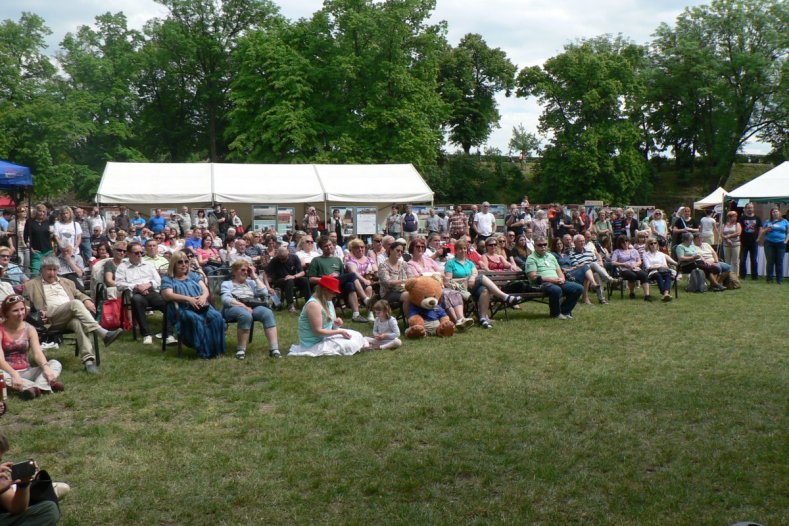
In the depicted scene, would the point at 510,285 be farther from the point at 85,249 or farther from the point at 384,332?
the point at 85,249

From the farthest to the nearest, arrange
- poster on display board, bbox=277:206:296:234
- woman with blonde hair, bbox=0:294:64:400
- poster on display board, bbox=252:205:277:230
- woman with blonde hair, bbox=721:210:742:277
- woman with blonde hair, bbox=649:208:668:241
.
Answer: poster on display board, bbox=277:206:296:234 < poster on display board, bbox=252:205:277:230 < woman with blonde hair, bbox=649:208:668:241 < woman with blonde hair, bbox=721:210:742:277 < woman with blonde hair, bbox=0:294:64:400

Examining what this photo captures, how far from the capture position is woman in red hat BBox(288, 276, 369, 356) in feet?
25.7

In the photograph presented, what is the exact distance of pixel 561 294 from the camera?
34.1 feet

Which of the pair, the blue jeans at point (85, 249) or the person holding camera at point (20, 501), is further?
the blue jeans at point (85, 249)

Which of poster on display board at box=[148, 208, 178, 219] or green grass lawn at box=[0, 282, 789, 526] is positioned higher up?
poster on display board at box=[148, 208, 178, 219]

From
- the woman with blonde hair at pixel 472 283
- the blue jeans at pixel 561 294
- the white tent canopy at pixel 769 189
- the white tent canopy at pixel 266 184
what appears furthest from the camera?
the white tent canopy at pixel 266 184

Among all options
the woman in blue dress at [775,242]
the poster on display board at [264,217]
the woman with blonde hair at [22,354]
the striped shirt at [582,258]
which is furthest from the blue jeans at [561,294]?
the poster on display board at [264,217]

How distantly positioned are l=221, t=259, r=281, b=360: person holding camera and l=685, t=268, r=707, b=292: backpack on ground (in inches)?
322

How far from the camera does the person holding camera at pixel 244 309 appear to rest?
7.88 meters

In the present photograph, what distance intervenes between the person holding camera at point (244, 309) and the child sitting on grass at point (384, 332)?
1.07m

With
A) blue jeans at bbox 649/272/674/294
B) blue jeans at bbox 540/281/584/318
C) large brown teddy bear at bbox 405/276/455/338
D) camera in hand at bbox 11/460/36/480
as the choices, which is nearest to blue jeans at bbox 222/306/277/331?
large brown teddy bear at bbox 405/276/455/338

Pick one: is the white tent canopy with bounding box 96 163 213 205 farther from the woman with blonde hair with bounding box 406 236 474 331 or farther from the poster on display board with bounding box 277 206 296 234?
the woman with blonde hair with bounding box 406 236 474 331

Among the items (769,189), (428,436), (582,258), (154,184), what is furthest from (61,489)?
(769,189)

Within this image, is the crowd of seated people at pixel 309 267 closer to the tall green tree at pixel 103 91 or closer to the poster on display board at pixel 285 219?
the poster on display board at pixel 285 219
